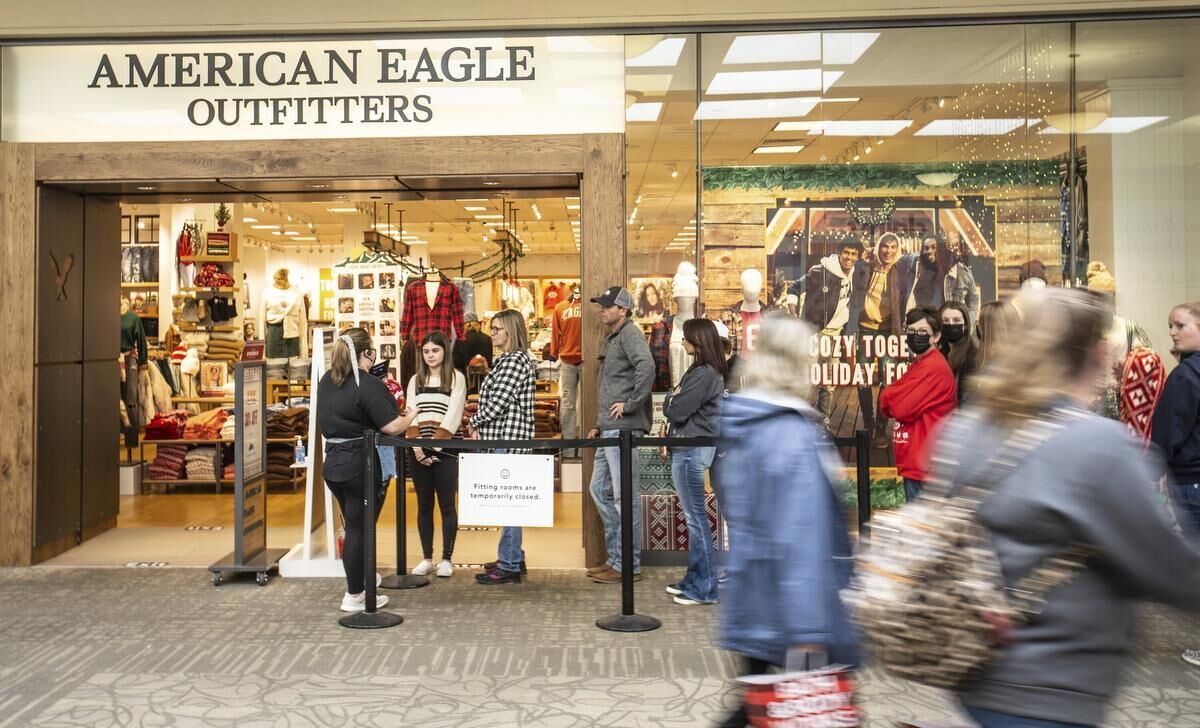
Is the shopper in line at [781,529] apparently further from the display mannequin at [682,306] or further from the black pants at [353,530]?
the display mannequin at [682,306]

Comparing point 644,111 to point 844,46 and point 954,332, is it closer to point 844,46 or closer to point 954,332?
point 844,46

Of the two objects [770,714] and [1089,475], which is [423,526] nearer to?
[770,714]

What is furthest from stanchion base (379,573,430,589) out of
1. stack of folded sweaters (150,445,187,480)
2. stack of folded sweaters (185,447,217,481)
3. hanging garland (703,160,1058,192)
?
stack of folded sweaters (150,445,187,480)

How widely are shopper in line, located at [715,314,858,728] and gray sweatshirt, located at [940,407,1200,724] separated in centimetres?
70

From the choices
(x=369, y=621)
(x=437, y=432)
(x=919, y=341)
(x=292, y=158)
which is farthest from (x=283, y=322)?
(x=919, y=341)

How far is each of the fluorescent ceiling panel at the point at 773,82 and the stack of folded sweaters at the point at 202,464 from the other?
5624mm

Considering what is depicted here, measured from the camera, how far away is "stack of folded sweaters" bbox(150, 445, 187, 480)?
9266mm

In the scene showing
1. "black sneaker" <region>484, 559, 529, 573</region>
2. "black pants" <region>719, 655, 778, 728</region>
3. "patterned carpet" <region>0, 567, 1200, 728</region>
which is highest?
"black pants" <region>719, 655, 778, 728</region>

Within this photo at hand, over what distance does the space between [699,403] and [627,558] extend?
0.99 m

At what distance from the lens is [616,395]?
19.4 feet

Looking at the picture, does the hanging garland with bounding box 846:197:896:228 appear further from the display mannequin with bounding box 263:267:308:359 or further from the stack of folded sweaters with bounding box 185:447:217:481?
the display mannequin with bounding box 263:267:308:359

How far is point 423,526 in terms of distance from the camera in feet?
20.1

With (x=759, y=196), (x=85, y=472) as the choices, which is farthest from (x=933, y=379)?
(x=85, y=472)

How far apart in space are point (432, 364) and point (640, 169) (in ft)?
5.86
